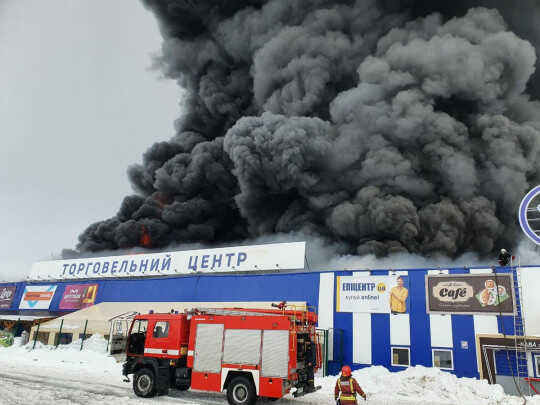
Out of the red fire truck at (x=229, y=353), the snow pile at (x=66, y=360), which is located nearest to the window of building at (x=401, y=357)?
the red fire truck at (x=229, y=353)

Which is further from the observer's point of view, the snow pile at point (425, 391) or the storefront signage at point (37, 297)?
the storefront signage at point (37, 297)

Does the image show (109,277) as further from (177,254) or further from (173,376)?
(173,376)

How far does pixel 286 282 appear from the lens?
20656 millimetres

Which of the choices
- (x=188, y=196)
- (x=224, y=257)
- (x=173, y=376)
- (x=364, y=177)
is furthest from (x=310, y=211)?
(x=173, y=376)

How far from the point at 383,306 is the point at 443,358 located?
3024mm

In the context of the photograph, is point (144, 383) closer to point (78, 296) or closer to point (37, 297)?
point (78, 296)

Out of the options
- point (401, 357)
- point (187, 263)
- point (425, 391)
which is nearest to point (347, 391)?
point (425, 391)

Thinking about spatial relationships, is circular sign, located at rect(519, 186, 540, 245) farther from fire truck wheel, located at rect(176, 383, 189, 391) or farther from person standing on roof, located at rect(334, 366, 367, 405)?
fire truck wheel, located at rect(176, 383, 189, 391)

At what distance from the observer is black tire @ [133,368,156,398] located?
37.4 ft

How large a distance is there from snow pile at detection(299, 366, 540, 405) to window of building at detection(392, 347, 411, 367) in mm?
1799

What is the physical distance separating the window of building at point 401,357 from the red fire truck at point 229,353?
6.37m

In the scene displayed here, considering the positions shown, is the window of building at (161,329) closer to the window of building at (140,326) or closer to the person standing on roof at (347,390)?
the window of building at (140,326)

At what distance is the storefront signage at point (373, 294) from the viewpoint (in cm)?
1734

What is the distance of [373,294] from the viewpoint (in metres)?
17.9
